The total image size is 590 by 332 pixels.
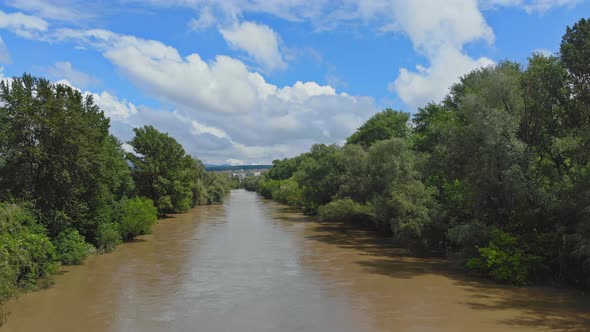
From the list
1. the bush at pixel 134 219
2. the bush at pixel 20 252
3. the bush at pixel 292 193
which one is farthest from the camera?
the bush at pixel 292 193

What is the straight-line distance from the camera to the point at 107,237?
29734mm

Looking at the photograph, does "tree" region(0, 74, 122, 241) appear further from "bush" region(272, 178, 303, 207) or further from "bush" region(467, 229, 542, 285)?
"bush" region(272, 178, 303, 207)

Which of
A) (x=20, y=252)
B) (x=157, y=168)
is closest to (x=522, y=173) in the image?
(x=20, y=252)

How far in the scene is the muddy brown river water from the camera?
15.5 metres

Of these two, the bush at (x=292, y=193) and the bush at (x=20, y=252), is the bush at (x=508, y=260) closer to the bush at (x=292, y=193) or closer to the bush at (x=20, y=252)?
the bush at (x=20, y=252)

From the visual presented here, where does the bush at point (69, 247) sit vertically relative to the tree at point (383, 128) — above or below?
below

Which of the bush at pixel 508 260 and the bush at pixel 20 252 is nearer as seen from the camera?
the bush at pixel 20 252

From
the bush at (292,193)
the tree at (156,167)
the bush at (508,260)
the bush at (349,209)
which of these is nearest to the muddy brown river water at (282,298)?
the bush at (508,260)

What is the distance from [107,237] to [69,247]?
5355 mm

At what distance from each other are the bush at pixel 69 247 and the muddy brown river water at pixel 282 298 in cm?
66

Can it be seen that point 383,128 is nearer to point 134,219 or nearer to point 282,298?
point 134,219

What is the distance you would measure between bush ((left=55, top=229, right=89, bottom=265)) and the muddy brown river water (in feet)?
2.17

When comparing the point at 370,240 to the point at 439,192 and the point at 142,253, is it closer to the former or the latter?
the point at 439,192

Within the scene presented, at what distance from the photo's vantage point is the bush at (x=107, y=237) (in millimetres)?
29155
